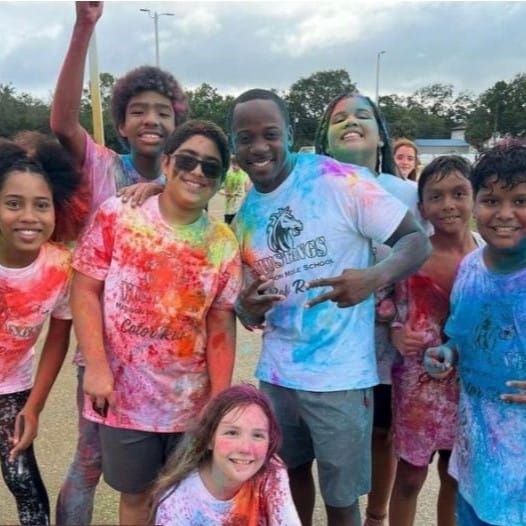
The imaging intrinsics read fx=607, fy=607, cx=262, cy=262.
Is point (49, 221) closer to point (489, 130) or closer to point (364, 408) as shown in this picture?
point (364, 408)

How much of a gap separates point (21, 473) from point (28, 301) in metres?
0.71

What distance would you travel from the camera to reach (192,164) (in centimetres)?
214

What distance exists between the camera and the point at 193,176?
7.02ft

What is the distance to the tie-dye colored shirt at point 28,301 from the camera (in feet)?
7.41

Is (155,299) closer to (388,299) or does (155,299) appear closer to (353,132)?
(388,299)

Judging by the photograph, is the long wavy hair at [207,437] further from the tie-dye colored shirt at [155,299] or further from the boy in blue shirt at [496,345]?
the boy in blue shirt at [496,345]

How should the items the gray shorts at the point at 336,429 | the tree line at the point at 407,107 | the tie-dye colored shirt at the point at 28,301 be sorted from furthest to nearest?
the tree line at the point at 407,107
the tie-dye colored shirt at the point at 28,301
the gray shorts at the point at 336,429

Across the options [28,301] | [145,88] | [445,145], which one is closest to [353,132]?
[145,88]

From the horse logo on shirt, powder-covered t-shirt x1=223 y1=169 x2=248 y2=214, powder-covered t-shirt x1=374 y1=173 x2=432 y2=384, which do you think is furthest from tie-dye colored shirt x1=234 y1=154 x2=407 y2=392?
powder-covered t-shirt x1=223 y1=169 x2=248 y2=214

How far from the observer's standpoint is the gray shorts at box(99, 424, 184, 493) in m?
2.18

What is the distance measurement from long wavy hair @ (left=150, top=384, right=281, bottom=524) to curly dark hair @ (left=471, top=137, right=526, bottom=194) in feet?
3.43

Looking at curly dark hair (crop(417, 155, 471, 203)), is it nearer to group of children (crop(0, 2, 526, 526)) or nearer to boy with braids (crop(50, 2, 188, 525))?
group of children (crop(0, 2, 526, 526))

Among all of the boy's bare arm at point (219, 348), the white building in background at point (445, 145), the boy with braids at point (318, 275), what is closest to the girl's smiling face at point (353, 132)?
the boy with braids at point (318, 275)

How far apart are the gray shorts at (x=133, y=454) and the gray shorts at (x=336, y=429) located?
1.39 feet
